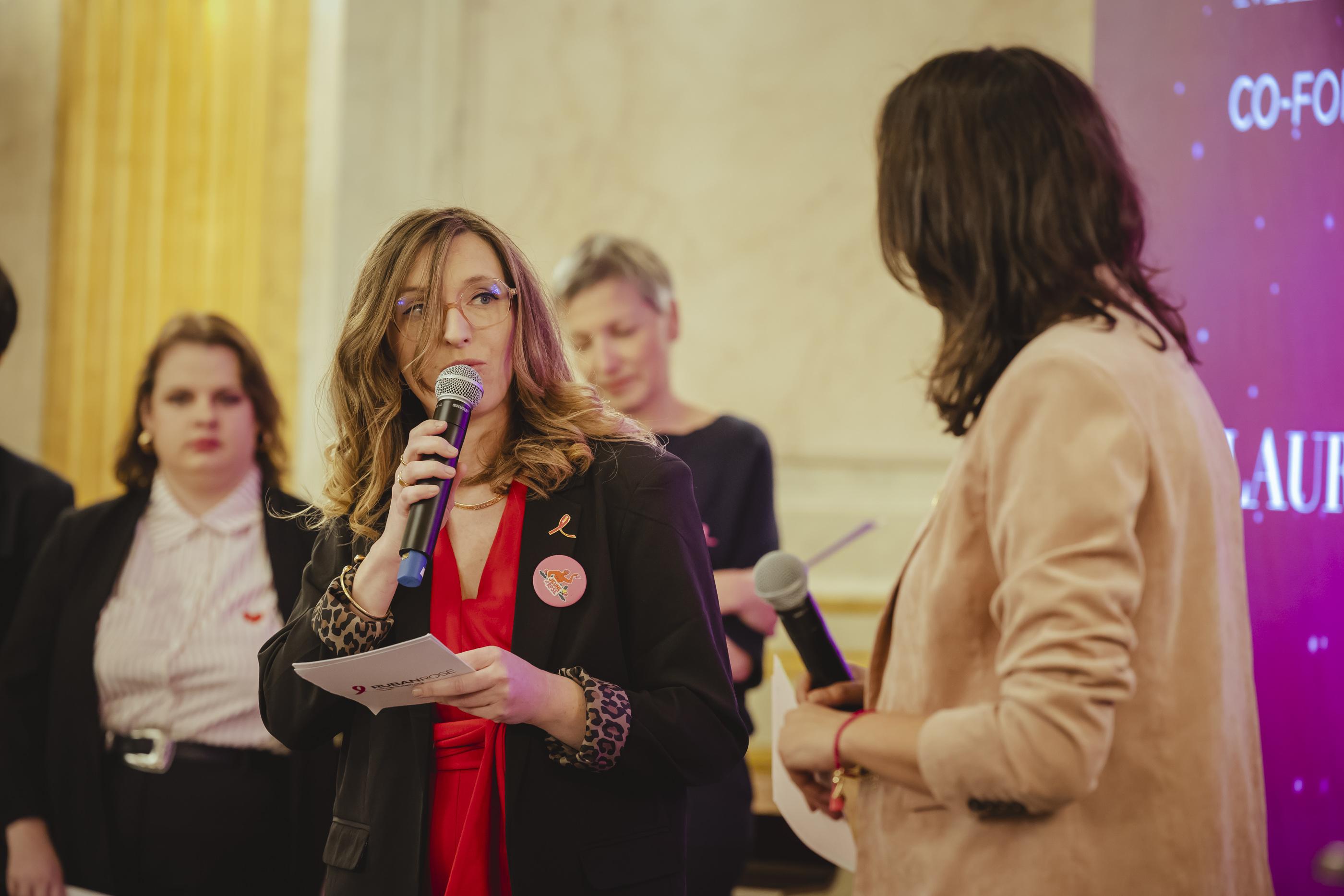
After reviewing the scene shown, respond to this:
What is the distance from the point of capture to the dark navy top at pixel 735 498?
2457 millimetres

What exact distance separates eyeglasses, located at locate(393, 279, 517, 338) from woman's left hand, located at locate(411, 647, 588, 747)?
53 cm

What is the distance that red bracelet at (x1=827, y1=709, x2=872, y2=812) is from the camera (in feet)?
4.45

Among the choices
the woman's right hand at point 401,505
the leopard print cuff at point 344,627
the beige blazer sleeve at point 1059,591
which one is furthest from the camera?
the leopard print cuff at point 344,627

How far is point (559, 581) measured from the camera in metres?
1.50

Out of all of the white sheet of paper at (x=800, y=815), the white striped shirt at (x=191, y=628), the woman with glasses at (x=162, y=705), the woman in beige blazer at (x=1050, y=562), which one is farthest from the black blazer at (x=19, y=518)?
the woman in beige blazer at (x=1050, y=562)

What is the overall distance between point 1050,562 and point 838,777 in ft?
1.56

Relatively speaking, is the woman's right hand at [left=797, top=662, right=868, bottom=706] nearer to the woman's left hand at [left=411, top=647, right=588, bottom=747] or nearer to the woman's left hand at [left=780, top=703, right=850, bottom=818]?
the woman's left hand at [left=780, top=703, right=850, bottom=818]

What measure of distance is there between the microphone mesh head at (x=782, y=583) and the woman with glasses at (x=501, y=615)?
149 mm

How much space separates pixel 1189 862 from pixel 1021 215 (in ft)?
2.57

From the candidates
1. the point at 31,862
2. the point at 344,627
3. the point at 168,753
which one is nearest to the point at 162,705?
the point at 168,753

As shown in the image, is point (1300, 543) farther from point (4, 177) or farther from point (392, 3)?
point (4, 177)

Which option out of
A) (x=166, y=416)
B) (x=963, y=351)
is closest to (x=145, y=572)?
(x=166, y=416)

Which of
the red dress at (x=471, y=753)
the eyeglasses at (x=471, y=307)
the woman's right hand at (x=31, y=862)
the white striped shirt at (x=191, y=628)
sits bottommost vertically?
the woman's right hand at (x=31, y=862)

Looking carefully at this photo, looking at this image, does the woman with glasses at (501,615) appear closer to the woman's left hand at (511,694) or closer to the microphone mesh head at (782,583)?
the woman's left hand at (511,694)
